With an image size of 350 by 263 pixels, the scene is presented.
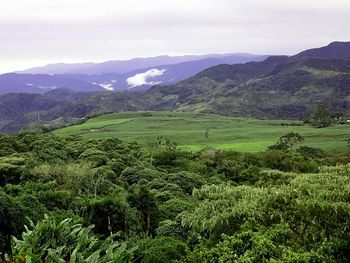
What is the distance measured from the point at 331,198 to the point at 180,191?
2513 centimetres

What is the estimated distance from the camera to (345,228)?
18797 mm

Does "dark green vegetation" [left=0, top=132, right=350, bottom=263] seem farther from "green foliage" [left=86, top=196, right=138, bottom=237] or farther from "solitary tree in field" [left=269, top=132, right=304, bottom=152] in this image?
"solitary tree in field" [left=269, top=132, right=304, bottom=152]

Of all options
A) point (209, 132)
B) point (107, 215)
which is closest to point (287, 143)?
point (209, 132)

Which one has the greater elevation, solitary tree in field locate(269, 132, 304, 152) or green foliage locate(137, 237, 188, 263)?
green foliage locate(137, 237, 188, 263)

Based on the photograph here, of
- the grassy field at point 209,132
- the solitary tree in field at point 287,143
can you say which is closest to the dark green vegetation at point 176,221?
the solitary tree in field at point 287,143

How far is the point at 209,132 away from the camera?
153750 mm

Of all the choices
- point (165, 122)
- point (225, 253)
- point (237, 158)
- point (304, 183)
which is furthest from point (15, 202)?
point (165, 122)

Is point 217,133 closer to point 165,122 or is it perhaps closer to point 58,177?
point 165,122

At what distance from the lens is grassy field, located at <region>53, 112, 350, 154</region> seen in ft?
393

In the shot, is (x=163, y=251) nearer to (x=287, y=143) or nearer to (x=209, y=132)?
(x=287, y=143)

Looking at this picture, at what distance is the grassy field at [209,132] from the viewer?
393 ft

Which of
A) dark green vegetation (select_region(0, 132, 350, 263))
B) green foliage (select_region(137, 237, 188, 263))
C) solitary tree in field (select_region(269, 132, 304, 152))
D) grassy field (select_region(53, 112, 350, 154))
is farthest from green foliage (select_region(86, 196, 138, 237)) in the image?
grassy field (select_region(53, 112, 350, 154))

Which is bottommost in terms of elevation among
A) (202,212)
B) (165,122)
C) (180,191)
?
(165,122)

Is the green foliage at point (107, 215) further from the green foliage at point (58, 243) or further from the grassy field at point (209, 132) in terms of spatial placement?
the grassy field at point (209, 132)
